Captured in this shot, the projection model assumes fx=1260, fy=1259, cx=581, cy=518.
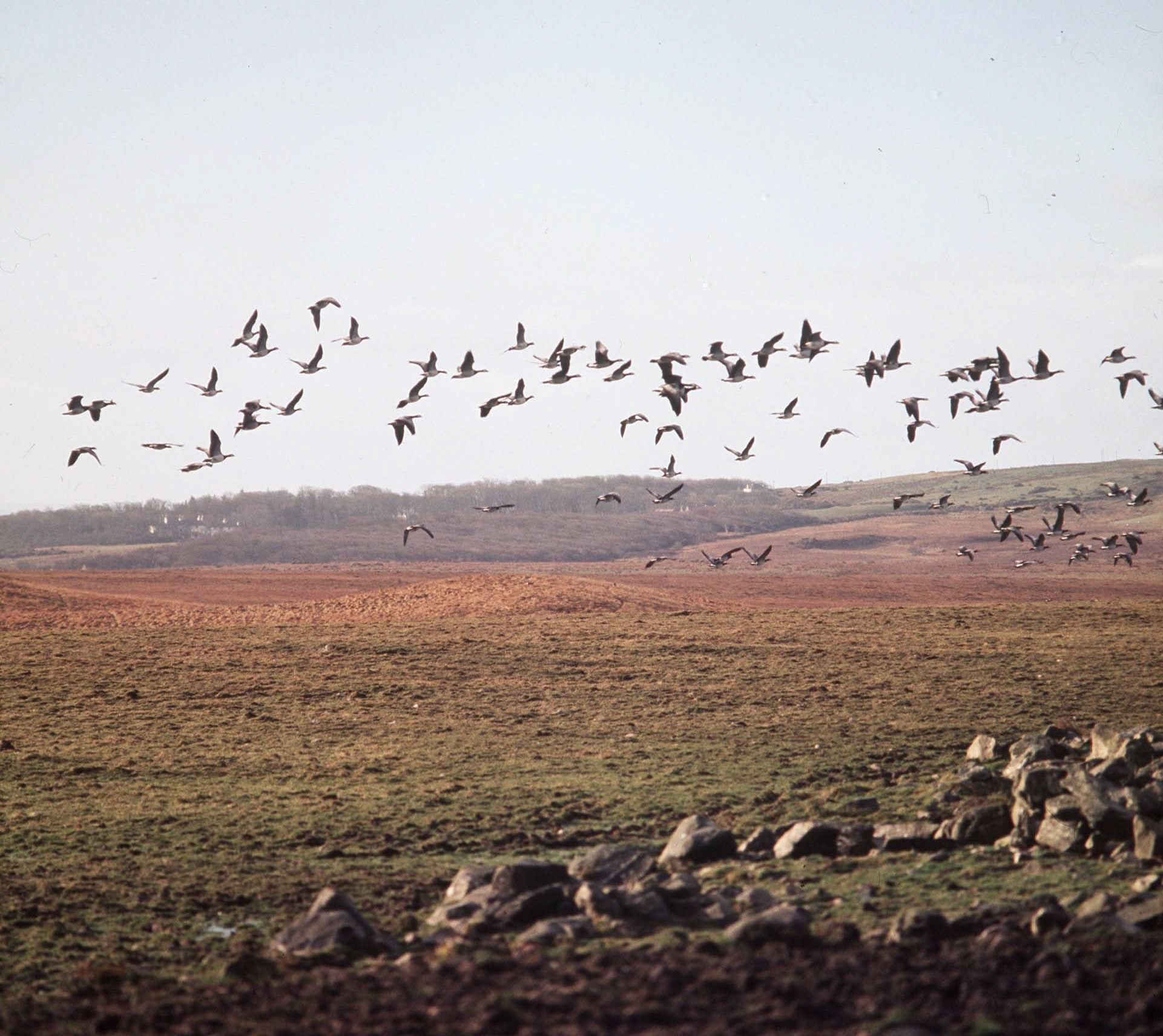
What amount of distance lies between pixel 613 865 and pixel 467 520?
7327cm

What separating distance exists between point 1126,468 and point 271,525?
73648 millimetres

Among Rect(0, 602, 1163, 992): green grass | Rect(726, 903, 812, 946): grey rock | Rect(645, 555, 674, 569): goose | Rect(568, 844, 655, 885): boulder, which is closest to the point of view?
Rect(726, 903, 812, 946): grey rock

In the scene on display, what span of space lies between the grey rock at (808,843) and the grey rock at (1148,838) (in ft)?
7.87

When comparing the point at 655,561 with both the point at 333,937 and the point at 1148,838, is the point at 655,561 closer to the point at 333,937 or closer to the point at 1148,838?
the point at 1148,838

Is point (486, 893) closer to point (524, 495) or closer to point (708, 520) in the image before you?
point (708, 520)

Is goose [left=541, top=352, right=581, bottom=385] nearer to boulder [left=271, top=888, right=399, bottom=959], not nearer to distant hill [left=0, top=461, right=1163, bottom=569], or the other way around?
boulder [left=271, top=888, right=399, bottom=959]

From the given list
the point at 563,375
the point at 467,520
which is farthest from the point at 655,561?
the point at 467,520

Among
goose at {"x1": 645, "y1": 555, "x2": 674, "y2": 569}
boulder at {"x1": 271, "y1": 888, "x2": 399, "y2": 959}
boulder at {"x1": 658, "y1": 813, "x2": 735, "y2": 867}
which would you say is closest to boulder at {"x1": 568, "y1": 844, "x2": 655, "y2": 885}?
boulder at {"x1": 658, "y1": 813, "x2": 735, "y2": 867}

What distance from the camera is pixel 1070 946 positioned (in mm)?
7355

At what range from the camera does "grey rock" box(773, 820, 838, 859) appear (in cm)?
1077

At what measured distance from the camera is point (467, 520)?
83.0 m

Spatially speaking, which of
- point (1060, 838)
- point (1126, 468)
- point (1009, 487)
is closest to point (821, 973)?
point (1060, 838)

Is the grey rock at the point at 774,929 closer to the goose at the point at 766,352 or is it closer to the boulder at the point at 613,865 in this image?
the boulder at the point at 613,865

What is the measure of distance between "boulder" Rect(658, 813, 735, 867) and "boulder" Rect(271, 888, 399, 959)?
305 cm
